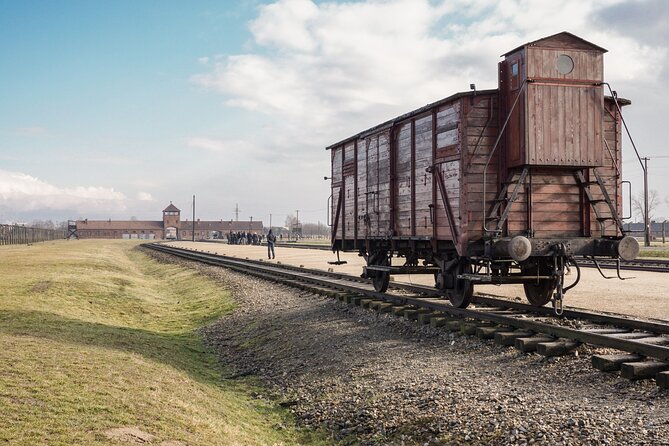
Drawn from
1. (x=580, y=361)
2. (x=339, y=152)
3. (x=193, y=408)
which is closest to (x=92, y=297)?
(x=339, y=152)

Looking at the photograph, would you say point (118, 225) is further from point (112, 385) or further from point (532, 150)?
point (112, 385)

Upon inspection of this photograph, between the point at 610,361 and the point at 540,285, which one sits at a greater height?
the point at 540,285

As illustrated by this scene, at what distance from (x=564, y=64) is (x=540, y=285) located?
171 inches

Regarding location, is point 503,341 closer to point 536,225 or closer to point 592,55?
point 536,225

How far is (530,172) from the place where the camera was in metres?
10.8

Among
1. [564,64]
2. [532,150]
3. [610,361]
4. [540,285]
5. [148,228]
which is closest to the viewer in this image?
[610,361]

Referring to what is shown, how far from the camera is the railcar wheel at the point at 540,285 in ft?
38.0

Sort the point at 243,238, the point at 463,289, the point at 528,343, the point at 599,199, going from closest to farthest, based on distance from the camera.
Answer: the point at 528,343 → the point at 599,199 → the point at 463,289 → the point at 243,238

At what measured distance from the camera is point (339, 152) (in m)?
17.6

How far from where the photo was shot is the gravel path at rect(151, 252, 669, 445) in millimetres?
5703

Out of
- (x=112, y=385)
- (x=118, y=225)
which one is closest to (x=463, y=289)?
(x=112, y=385)

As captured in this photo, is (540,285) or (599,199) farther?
(540,285)

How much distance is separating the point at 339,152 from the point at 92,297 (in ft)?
28.6

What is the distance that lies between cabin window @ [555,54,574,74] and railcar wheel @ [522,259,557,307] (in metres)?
3.55
